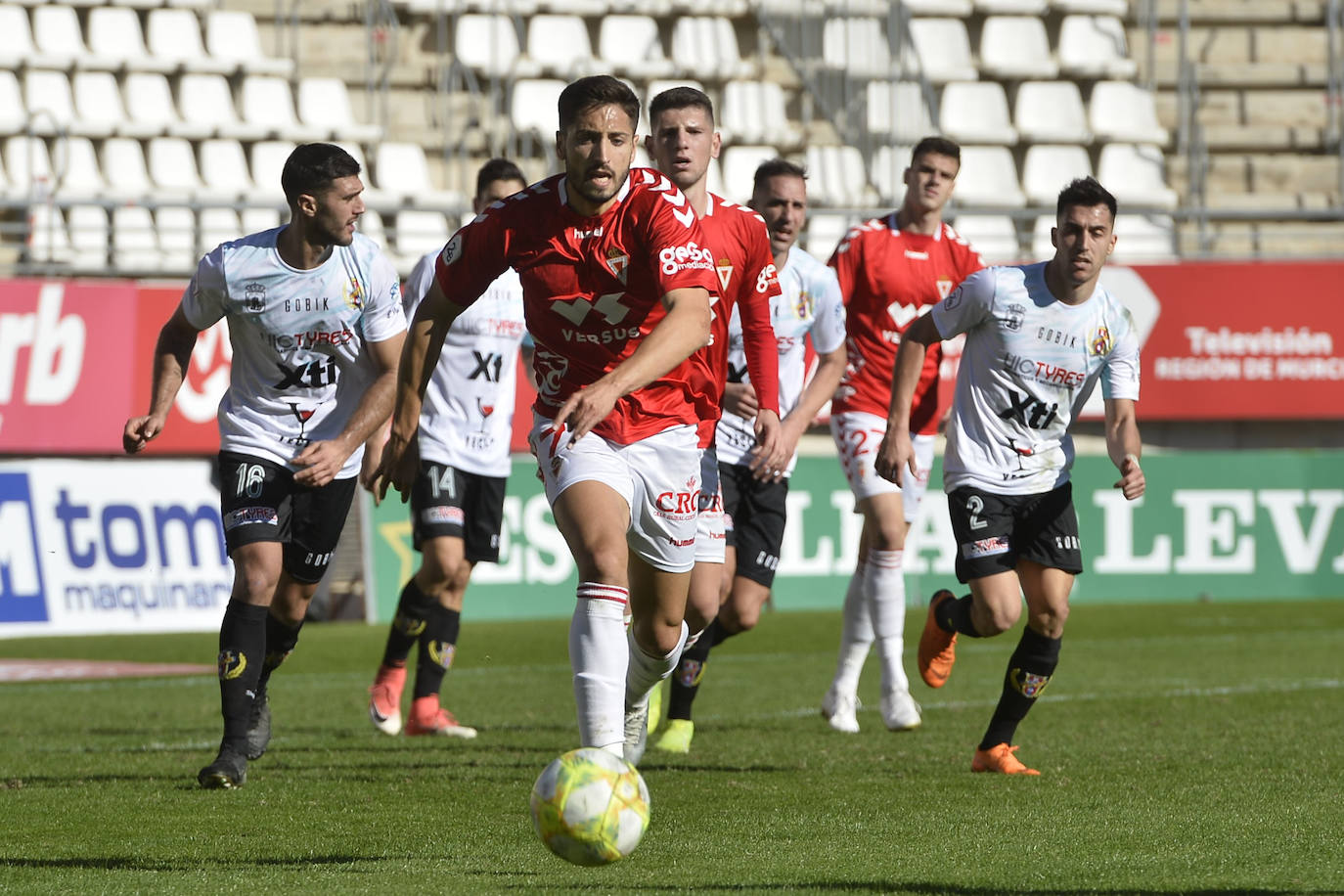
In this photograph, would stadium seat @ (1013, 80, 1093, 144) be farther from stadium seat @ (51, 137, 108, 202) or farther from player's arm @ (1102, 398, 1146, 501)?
player's arm @ (1102, 398, 1146, 501)

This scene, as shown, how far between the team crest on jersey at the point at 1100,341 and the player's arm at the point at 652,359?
2.43 meters

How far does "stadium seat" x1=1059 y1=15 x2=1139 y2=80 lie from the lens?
2369 cm

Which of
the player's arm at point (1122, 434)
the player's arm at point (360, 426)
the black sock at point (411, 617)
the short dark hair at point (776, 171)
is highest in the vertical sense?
the short dark hair at point (776, 171)

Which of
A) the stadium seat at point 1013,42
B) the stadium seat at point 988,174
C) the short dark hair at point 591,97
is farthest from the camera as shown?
the stadium seat at point 1013,42

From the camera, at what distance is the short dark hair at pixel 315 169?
267 inches

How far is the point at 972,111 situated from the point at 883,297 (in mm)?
14458

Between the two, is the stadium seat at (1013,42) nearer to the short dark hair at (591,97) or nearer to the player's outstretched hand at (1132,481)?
the player's outstretched hand at (1132,481)

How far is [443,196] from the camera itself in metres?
→ 20.9

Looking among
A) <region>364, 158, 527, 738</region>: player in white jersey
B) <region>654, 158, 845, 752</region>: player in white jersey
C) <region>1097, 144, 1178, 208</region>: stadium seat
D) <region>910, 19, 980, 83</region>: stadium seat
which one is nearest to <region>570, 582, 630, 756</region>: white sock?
<region>654, 158, 845, 752</region>: player in white jersey

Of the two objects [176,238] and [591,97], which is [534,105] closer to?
[176,238]

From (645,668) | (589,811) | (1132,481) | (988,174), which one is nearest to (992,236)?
A: (988,174)

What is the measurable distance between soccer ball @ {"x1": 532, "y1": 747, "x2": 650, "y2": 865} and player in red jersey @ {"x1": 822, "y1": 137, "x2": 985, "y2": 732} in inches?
174

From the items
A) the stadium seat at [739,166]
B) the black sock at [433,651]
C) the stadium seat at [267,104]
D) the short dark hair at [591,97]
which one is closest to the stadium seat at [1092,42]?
the stadium seat at [739,166]

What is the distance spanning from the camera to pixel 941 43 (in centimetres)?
2381
